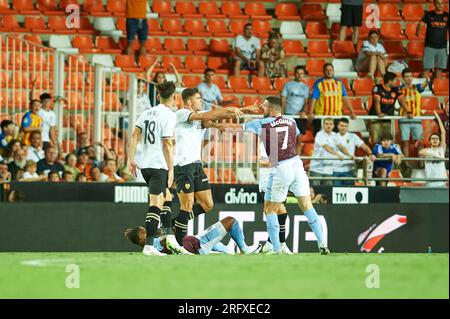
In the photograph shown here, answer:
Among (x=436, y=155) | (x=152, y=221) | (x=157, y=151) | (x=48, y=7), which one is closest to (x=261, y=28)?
(x=48, y=7)

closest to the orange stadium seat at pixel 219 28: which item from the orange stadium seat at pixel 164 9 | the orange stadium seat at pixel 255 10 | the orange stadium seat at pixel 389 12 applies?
the orange stadium seat at pixel 255 10

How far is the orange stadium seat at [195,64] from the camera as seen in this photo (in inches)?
965

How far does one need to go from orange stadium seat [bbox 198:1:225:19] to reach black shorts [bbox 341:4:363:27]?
3.14m

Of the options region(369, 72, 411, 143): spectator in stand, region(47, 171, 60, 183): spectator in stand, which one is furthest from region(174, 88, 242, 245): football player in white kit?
region(369, 72, 411, 143): spectator in stand

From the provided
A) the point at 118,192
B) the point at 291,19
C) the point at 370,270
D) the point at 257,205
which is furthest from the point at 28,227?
the point at 291,19

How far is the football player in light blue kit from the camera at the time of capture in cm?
1372

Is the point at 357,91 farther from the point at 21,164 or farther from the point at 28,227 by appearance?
the point at 28,227

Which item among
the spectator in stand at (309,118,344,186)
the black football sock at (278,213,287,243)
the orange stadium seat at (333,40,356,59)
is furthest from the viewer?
the orange stadium seat at (333,40,356,59)

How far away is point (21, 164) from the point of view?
18.6 meters

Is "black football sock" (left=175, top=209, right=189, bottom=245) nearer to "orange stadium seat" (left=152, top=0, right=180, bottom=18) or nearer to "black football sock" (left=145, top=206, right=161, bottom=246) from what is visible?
"black football sock" (left=145, top=206, right=161, bottom=246)

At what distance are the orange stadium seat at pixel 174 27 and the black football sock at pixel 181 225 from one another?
Answer: 12.2 m

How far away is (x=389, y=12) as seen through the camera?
26.1 meters

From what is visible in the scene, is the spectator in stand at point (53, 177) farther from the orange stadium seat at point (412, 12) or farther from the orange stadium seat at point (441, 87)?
the orange stadium seat at point (412, 12)

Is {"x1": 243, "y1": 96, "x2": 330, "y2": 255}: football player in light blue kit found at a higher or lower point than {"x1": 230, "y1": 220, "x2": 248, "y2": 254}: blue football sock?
higher
